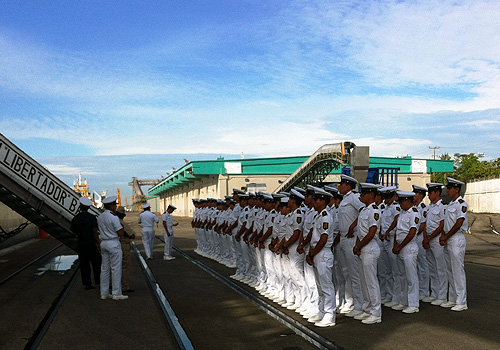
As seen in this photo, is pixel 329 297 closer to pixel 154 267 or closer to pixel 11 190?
pixel 154 267

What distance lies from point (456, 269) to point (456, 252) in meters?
0.28

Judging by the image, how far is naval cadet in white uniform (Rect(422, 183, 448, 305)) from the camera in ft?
27.5

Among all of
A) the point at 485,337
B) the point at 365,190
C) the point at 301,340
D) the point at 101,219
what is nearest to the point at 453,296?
the point at 485,337

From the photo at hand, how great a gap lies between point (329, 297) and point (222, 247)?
26.7 ft

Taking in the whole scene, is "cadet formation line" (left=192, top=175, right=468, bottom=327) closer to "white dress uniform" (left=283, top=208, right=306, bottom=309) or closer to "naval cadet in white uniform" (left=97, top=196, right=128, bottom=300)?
"white dress uniform" (left=283, top=208, right=306, bottom=309)

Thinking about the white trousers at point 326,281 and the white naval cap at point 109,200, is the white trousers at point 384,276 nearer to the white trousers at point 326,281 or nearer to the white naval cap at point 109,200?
the white trousers at point 326,281

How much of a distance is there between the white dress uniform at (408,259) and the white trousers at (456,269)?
616mm

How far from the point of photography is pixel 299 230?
25.6ft

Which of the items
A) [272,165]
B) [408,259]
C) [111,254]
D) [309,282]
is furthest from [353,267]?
[272,165]

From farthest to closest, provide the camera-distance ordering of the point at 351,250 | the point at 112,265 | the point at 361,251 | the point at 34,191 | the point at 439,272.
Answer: the point at 34,191 → the point at 112,265 → the point at 439,272 → the point at 351,250 → the point at 361,251

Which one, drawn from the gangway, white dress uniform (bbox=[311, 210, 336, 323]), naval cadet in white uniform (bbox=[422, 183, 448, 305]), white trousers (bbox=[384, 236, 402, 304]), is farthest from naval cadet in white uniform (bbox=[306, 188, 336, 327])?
the gangway

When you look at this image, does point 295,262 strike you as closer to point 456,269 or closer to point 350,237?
point 350,237

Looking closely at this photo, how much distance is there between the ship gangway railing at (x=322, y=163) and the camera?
30.0m

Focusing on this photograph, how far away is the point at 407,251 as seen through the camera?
8.03m
